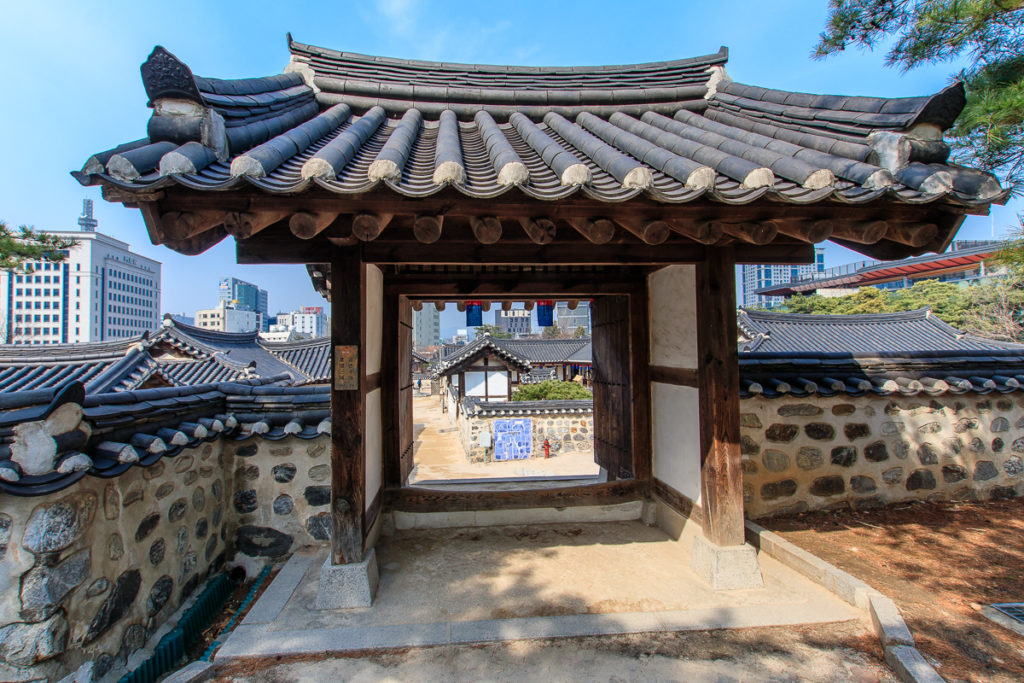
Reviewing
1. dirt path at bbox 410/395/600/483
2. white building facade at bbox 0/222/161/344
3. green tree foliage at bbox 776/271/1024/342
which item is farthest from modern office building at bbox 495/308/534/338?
dirt path at bbox 410/395/600/483

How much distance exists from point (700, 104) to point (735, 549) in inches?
186

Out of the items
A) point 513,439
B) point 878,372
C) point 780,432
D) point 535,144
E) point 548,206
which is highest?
point 535,144

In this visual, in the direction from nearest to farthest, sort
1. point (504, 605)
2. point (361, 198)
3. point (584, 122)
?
point (361, 198), point (504, 605), point (584, 122)

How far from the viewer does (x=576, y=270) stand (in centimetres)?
536

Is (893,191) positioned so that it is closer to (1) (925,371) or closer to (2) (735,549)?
(2) (735,549)

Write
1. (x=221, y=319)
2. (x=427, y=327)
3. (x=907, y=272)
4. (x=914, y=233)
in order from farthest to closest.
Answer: (x=427, y=327), (x=221, y=319), (x=907, y=272), (x=914, y=233)

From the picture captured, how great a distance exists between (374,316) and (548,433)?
15.2m

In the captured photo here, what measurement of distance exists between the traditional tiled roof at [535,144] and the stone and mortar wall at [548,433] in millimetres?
14555

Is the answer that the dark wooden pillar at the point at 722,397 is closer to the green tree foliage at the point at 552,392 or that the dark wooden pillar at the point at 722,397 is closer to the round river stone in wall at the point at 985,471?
the round river stone in wall at the point at 985,471

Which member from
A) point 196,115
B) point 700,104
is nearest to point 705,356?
point 700,104

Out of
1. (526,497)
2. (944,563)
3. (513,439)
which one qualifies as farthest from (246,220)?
(513,439)

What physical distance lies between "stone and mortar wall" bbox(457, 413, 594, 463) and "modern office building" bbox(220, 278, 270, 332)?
12437 centimetres

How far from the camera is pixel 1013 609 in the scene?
3.35 metres

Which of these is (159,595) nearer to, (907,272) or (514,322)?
(907,272)
